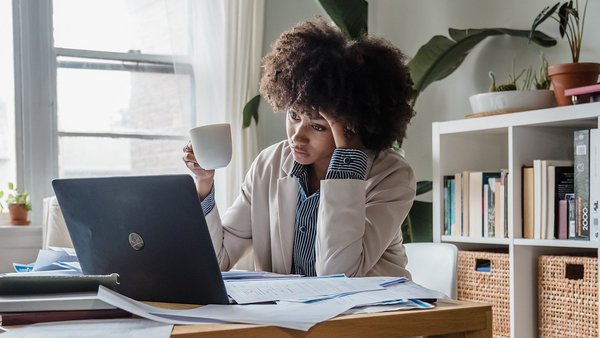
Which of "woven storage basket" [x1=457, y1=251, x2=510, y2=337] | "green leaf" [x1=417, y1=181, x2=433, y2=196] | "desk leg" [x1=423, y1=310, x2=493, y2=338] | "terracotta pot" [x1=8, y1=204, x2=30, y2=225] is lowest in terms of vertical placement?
"woven storage basket" [x1=457, y1=251, x2=510, y2=337]

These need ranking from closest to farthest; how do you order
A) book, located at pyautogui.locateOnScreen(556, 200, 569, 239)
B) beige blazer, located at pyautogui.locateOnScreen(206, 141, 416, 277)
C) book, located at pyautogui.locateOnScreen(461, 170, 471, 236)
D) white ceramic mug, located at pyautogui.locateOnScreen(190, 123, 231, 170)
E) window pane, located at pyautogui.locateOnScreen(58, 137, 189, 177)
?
white ceramic mug, located at pyautogui.locateOnScreen(190, 123, 231, 170)
beige blazer, located at pyautogui.locateOnScreen(206, 141, 416, 277)
book, located at pyautogui.locateOnScreen(556, 200, 569, 239)
book, located at pyautogui.locateOnScreen(461, 170, 471, 236)
window pane, located at pyautogui.locateOnScreen(58, 137, 189, 177)

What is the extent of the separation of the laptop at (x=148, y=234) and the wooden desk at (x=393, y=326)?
155 millimetres

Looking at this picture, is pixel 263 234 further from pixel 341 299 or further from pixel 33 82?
pixel 33 82

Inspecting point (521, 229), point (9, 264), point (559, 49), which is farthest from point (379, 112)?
point (9, 264)

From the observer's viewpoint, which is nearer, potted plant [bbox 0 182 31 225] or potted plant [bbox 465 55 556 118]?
potted plant [bbox 465 55 556 118]

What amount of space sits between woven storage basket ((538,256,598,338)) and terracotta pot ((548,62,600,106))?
20.5 inches

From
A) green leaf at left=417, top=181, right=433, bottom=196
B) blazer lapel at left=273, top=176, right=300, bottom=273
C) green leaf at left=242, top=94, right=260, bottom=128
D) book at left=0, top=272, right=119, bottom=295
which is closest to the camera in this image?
book at left=0, top=272, right=119, bottom=295

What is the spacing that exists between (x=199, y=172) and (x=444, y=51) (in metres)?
1.61

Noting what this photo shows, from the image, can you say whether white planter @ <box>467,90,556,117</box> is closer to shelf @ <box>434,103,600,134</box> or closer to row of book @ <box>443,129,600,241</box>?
shelf @ <box>434,103,600,134</box>

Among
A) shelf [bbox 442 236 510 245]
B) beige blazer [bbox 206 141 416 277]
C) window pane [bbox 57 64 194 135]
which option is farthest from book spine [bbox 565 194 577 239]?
window pane [bbox 57 64 194 135]

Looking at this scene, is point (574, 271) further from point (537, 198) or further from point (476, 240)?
point (476, 240)

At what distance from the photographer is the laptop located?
105 cm

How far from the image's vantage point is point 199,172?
1.77 metres

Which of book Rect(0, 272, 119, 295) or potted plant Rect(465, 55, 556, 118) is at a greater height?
potted plant Rect(465, 55, 556, 118)
